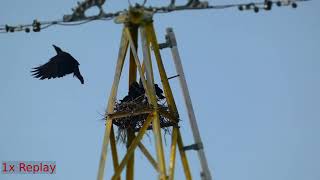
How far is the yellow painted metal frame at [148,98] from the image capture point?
59.9ft

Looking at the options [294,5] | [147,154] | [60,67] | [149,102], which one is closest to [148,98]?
[149,102]

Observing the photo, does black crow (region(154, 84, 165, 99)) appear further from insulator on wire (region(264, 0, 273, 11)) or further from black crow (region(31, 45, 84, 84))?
insulator on wire (region(264, 0, 273, 11))

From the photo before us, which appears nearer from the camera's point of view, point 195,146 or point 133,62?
point 195,146

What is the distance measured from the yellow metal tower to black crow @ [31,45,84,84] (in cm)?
136

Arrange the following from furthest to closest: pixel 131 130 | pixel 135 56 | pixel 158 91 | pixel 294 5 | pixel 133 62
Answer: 1. pixel 158 91
2. pixel 133 62
3. pixel 131 130
4. pixel 135 56
5. pixel 294 5

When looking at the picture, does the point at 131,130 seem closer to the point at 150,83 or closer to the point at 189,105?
the point at 150,83

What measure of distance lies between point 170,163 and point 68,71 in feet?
11.2

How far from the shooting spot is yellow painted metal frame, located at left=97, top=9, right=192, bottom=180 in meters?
18.3

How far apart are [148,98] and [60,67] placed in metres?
2.48

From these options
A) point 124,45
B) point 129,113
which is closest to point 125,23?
point 124,45

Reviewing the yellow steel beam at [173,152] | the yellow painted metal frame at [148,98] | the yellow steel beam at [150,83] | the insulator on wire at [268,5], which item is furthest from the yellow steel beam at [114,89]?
the insulator on wire at [268,5]

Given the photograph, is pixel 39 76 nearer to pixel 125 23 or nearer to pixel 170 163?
pixel 125 23

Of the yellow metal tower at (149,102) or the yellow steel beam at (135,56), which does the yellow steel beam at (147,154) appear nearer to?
the yellow metal tower at (149,102)

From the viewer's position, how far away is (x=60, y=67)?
20219 mm
